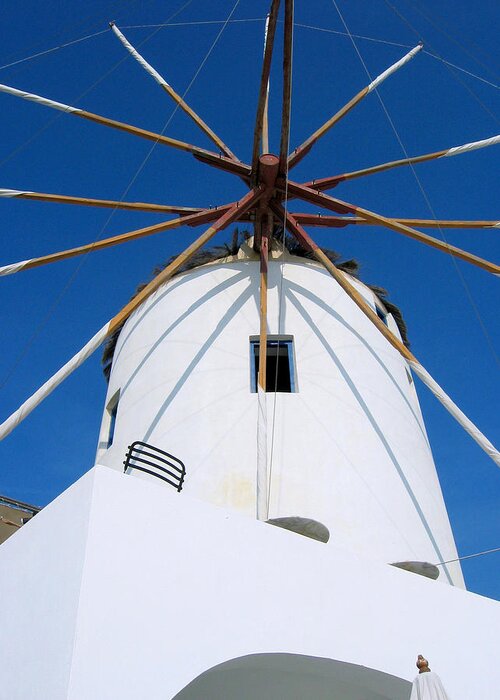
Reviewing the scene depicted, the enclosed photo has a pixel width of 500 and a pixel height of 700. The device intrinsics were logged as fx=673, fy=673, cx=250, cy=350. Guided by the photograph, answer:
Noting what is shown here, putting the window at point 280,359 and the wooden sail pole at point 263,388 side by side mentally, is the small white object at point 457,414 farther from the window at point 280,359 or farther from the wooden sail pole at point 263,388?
the wooden sail pole at point 263,388

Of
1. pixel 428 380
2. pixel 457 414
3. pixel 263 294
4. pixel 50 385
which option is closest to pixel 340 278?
pixel 263 294

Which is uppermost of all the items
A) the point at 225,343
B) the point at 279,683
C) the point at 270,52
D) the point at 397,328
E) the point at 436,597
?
the point at 270,52

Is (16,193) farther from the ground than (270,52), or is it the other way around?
(270,52)

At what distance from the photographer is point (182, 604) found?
5062 millimetres

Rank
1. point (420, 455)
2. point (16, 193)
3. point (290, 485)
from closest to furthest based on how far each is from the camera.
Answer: point (290, 485), point (420, 455), point (16, 193)

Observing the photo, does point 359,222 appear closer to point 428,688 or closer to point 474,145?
point 474,145

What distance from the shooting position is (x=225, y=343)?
995cm

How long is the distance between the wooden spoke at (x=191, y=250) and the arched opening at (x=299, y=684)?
4325mm

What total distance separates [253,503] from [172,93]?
8.28 metres

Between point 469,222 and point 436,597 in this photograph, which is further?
point 469,222

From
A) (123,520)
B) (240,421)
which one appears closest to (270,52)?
(240,421)

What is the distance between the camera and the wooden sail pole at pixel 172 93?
40.0 feet

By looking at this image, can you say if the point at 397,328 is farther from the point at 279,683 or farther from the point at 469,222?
the point at 279,683

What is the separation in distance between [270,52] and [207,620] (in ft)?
→ 26.2
